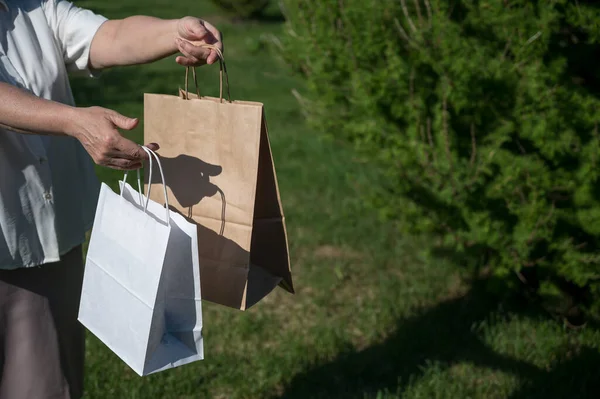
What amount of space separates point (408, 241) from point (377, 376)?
5.85 feet

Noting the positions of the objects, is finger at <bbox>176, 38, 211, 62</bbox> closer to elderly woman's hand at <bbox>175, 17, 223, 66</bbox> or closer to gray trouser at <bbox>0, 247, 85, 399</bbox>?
elderly woman's hand at <bbox>175, 17, 223, 66</bbox>

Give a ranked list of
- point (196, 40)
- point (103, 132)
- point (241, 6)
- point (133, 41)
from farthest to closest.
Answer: point (241, 6) < point (133, 41) < point (196, 40) < point (103, 132)

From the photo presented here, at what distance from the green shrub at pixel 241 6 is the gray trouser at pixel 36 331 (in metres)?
13.2

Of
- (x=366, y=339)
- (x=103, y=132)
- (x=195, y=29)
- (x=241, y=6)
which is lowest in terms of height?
(x=241, y=6)

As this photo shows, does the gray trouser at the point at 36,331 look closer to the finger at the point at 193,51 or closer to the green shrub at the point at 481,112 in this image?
the finger at the point at 193,51

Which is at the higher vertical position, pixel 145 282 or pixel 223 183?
pixel 223 183

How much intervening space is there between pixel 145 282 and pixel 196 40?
64 cm

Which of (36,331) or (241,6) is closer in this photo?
(36,331)

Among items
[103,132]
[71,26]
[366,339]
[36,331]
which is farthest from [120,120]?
[366,339]

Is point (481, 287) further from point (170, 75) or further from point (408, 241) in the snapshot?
point (170, 75)

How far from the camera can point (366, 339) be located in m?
3.92

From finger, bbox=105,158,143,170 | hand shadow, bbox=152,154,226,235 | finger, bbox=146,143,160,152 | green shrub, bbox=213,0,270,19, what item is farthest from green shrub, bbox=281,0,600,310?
green shrub, bbox=213,0,270,19

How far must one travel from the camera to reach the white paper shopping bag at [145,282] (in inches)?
70.7

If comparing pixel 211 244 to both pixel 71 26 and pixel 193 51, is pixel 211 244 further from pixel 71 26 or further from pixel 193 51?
pixel 71 26
